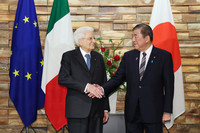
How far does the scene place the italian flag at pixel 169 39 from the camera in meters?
3.12

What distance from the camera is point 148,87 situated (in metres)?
2.13

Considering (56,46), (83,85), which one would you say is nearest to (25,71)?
(56,46)

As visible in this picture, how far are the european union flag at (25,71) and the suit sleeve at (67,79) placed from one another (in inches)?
40.7

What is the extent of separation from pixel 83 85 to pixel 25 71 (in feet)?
4.28

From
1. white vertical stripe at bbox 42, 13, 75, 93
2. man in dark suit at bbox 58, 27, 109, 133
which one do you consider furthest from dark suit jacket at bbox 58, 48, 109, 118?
white vertical stripe at bbox 42, 13, 75, 93

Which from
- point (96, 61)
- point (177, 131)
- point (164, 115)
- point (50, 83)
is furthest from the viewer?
point (177, 131)

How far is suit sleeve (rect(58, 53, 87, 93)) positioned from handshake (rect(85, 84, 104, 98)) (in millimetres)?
52

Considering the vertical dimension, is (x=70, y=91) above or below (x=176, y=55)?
below

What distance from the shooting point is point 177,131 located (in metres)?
3.46

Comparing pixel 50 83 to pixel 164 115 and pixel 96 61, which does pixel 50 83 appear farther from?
pixel 164 115

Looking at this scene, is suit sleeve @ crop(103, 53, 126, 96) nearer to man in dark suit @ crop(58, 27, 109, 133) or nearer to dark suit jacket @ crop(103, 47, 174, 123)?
man in dark suit @ crop(58, 27, 109, 133)

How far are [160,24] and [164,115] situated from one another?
153 cm

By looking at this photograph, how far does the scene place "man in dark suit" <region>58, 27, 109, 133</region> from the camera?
2.13 m

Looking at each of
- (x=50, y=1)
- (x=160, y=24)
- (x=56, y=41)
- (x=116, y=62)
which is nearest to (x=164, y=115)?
(x=116, y=62)
